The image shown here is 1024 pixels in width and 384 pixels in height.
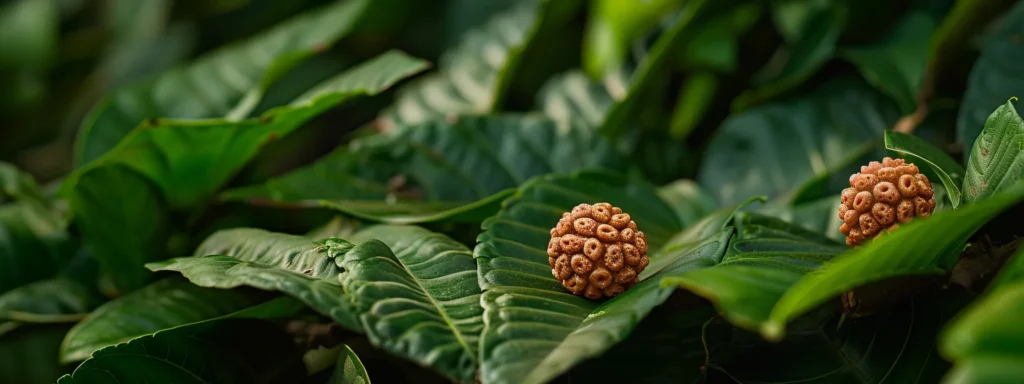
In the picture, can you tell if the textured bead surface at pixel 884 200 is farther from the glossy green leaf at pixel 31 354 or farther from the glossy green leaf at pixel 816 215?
the glossy green leaf at pixel 31 354

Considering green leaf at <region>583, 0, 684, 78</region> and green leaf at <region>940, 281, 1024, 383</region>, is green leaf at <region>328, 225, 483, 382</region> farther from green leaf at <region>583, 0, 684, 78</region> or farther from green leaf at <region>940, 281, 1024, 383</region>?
green leaf at <region>583, 0, 684, 78</region>

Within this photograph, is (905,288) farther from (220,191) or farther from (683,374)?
(220,191)

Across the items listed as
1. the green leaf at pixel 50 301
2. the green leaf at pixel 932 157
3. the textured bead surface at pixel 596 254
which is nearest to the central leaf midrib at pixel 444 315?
the textured bead surface at pixel 596 254

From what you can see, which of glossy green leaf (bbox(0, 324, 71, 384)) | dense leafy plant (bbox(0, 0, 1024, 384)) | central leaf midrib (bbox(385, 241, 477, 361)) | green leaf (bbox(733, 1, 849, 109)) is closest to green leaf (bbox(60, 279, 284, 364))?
dense leafy plant (bbox(0, 0, 1024, 384))

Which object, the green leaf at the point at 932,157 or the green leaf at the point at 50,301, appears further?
the green leaf at the point at 50,301

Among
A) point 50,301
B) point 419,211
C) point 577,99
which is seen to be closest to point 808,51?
point 577,99

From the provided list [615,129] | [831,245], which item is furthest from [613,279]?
[615,129]
